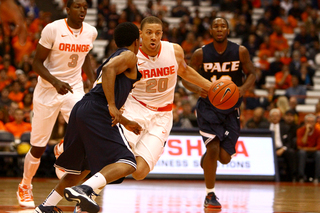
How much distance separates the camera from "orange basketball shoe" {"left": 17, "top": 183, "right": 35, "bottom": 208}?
596cm

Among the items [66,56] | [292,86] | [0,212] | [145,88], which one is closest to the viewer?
[0,212]

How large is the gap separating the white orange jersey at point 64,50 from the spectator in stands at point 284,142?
6133 millimetres

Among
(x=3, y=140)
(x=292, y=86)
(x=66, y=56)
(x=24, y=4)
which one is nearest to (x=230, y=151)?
(x=66, y=56)

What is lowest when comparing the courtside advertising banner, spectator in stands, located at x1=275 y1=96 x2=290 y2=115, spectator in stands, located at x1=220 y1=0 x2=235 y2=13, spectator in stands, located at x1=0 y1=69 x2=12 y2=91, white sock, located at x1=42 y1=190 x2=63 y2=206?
the courtside advertising banner

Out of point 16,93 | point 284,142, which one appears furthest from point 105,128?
point 16,93

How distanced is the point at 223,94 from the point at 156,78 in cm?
84

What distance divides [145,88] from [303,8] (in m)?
15.1

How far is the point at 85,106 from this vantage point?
15.0 feet

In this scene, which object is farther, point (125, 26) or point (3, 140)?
point (3, 140)

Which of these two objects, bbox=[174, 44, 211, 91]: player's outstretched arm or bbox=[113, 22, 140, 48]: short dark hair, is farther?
bbox=[174, 44, 211, 91]: player's outstretched arm

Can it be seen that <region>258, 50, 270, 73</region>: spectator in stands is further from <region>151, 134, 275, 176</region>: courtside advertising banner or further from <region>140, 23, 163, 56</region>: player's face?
<region>140, 23, 163, 56</region>: player's face

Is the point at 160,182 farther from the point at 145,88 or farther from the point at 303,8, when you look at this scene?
the point at 303,8

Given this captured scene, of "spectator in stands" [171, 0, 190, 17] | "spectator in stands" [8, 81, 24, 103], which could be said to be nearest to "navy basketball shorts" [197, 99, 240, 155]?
"spectator in stands" [8, 81, 24, 103]

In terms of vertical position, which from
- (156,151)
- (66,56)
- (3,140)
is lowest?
(3,140)
